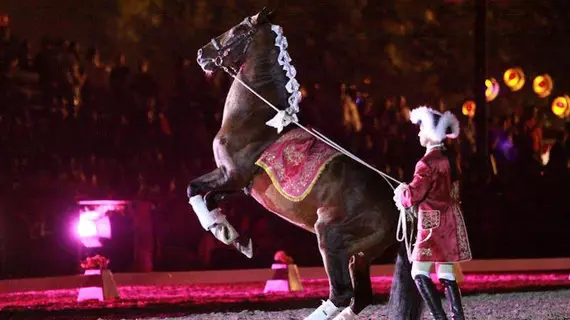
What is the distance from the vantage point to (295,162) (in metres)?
7.04

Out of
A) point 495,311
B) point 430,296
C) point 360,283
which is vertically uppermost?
point 360,283

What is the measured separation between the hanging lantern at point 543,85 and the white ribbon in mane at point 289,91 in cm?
1413

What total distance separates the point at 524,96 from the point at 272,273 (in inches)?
393

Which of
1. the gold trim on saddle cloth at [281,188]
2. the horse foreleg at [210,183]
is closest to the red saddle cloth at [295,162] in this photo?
the gold trim on saddle cloth at [281,188]

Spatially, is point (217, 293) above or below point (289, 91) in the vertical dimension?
below

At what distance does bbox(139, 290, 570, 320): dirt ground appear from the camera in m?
8.77

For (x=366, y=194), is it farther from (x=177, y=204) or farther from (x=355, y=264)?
(x=177, y=204)

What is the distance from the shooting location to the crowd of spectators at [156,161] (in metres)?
14.0

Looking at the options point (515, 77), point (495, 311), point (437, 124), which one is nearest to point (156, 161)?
point (495, 311)

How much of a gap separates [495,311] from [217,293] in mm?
4747

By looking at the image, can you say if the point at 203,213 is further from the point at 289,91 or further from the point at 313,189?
the point at 289,91

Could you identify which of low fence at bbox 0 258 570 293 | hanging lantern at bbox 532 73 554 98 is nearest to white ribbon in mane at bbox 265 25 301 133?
low fence at bbox 0 258 570 293

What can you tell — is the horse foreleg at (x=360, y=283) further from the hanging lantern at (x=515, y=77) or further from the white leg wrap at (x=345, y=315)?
the hanging lantern at (x=515, y=77)

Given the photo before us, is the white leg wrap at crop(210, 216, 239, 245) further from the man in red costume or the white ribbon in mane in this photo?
the man in red costume
